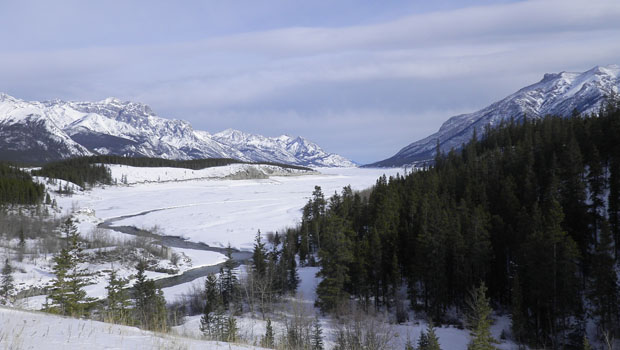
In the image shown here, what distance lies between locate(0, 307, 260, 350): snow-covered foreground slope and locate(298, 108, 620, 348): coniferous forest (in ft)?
106

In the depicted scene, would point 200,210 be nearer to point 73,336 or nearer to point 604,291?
point 604,291

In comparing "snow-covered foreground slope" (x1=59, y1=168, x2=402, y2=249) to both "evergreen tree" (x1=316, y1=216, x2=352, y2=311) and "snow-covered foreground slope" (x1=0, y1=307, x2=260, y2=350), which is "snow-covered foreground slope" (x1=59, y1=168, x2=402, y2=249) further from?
"snow-covered foreground slope" (x1=0, y1=307, x2=260, y2=350)

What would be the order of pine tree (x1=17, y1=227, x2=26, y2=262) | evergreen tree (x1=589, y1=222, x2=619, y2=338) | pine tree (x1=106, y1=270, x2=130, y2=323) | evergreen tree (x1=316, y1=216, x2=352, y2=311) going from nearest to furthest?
pine tree (x1=106, y1=270, x2=130, y2=323), evergreen tree (x1=589, y1=222, x2=619, y2=338), evergreen tree (x1=316, y1=216, x2=352, y2=311), pine tree (x1=17, y1=227, x2=26, y2=262)

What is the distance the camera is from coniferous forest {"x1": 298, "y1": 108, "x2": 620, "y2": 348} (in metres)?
33.5

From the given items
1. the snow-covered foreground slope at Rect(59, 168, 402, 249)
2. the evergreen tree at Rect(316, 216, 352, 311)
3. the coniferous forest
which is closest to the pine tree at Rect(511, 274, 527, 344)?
the coniferous forest

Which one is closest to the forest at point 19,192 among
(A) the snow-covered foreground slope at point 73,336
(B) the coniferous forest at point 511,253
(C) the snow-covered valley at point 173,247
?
(C) the snow-covered valley at point 173,247

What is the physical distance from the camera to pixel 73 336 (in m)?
7.41

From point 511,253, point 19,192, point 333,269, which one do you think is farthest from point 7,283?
point 19,192

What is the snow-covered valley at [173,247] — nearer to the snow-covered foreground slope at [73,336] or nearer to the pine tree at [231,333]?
the snow-covered foreground slope at [73,336]

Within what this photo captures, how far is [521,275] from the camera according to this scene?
125ft

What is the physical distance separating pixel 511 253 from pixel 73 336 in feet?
148

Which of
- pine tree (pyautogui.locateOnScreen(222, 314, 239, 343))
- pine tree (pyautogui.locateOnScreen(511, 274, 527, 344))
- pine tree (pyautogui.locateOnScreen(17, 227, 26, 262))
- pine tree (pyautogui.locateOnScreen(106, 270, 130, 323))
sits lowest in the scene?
pine tree (pyautogui.locateOnScreen(511, 274, 527, 344))

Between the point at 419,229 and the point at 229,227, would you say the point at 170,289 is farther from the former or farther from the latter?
the point at 229,227

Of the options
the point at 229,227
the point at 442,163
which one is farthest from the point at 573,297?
the point at 442,163
